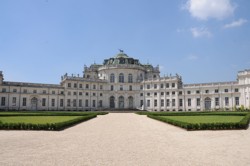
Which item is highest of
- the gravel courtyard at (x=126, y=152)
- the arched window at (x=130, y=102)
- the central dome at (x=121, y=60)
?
the central dome at (x=121, y=60)

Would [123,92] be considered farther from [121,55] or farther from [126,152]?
[126,152]

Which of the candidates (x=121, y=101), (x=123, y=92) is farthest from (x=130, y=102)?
(x=123, y=92)

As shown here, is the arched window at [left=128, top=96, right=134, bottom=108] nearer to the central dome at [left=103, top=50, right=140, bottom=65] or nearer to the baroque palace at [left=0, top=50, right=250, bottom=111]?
the baroque palace at [left=0, top=50, right=250, bottom=111]

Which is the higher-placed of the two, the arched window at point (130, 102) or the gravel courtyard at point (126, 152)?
the arched window at point (130, 102)

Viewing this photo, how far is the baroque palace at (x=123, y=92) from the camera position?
68.7 m

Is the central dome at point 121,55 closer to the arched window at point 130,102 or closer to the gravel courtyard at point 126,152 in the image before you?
the arched window at point 130,102

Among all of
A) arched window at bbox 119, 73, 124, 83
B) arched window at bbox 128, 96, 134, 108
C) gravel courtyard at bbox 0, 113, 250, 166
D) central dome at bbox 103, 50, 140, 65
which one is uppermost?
central dome at bbox 103, 50, 140, 65

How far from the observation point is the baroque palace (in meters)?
68.7

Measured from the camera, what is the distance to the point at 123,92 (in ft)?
282

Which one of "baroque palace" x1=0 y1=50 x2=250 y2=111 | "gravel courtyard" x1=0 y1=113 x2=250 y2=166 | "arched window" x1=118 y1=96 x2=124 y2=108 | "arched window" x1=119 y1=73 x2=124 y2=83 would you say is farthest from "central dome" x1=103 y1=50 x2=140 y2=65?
"gravel courtyard" x1=0 y1=113 x2=250 y2=166

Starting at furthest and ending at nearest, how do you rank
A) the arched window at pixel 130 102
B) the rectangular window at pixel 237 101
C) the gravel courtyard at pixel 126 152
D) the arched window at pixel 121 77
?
the arched window at pixel 121 77 < the arched window at pixel 130 102 < the rectangular window at pixel 237 101 < the gravel courtyard at pixel 126 152

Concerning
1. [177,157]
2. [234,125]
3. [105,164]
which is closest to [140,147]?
[177,157]

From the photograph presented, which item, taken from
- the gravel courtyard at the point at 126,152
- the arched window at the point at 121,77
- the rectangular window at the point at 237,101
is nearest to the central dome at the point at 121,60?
the arched window at the point at 121,77

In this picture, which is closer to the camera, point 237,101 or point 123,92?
point 237,101
